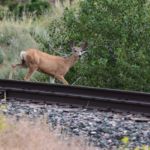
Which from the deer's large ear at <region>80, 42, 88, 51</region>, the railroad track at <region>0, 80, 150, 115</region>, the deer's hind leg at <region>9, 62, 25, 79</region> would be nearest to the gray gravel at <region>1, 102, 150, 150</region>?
the railroad track at <region>0, 80, 150, 115</region>

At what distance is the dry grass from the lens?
26.5 feet

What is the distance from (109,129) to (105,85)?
6.84 m

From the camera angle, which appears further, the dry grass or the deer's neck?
the deer's neck

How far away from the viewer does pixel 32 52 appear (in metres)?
16.9

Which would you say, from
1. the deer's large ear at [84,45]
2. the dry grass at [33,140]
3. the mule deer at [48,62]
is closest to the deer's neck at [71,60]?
the mule deer at [48,62]

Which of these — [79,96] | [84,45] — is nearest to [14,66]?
[84,45]

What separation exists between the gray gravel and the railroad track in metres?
0.28

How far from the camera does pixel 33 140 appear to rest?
8352 millimetres

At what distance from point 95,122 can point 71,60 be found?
6941 mm

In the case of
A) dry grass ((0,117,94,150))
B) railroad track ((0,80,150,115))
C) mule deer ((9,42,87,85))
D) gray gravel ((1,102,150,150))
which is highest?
mule deer ((9,42,87,85))

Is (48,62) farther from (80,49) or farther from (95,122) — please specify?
(95,122)

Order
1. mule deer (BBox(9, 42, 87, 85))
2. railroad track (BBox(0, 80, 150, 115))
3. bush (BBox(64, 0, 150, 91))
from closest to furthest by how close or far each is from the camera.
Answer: railroad track (BBox(0, 80, 150, 115))
bush (BBox(64, 0, 150, 91))
mule deer (BBox(9, 42, 87, 85))

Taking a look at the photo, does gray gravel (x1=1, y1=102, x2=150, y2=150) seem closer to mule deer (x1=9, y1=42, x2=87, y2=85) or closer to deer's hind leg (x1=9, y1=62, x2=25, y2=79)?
mule deer (x1=9, y1=42, x2=87, y2=85)

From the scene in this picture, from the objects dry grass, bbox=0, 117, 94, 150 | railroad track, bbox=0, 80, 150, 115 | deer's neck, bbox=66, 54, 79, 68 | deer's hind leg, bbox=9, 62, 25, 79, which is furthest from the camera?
deer's hind leg, bbox=9, 62, 25, 79
